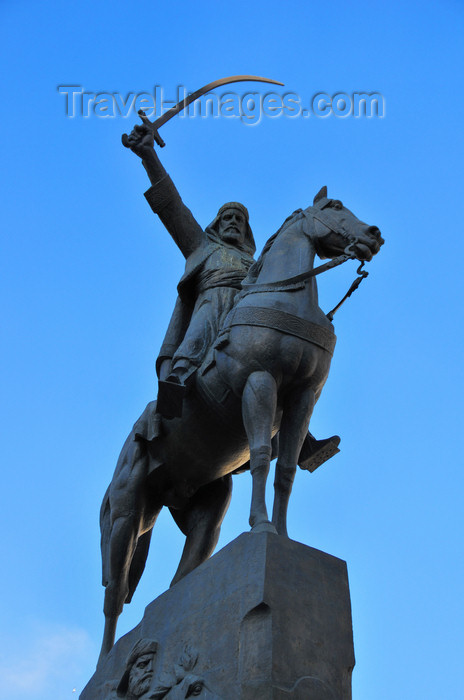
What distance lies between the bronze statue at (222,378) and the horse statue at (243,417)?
12 mm

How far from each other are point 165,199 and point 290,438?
3.66m

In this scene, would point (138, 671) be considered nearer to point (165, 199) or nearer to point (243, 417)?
point (243, 417)

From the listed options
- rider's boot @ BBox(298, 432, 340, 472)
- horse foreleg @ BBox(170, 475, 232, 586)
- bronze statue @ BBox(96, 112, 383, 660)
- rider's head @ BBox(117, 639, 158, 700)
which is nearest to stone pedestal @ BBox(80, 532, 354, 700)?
rider's head @ BBox(117, 639, 158, 700)

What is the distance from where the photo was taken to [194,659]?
7434 millimetres

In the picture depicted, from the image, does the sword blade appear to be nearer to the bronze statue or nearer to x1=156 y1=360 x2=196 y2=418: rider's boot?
the bronze statue

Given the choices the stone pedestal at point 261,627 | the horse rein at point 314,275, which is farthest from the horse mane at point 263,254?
the stone pedestal at point 261,627

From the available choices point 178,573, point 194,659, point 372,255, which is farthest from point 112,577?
→ point 372,255

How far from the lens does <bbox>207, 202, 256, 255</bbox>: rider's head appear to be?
36.8 ft

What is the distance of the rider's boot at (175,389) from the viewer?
9344mm

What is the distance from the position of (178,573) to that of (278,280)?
3.31 meters

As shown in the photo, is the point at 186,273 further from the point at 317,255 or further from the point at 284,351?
the point at 284,351

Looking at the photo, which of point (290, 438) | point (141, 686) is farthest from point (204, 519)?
point (141, 686)

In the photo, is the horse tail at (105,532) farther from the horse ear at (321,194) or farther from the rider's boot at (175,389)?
the horse ear at (321,194)

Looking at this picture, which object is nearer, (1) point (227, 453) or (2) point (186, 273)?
(1) point (227, 453)
